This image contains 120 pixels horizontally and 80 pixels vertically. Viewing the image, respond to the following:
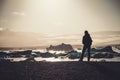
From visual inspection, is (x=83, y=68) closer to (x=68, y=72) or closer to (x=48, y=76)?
(x=68, y=72)

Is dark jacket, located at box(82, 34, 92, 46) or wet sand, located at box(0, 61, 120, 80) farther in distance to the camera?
dark jacket, located at box(82, 34, 92, 46)

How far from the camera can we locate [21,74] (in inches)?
632

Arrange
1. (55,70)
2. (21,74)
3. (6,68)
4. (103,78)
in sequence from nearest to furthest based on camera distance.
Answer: (103,78), (21,74), (55,70), (6,68)

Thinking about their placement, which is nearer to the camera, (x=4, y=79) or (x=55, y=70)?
(x=4, y=79)

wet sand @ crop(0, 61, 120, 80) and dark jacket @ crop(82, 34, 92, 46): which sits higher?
dark jacket @ crop(82, 34, 92, 46)

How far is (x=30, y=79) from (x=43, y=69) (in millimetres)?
3220

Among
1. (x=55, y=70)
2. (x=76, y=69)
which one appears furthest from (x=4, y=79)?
(x=76, y=69)

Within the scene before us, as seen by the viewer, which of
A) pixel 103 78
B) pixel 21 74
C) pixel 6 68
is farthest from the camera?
pixel 6 68

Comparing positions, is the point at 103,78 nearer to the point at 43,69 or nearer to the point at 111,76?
the point at 111,76

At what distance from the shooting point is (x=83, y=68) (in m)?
17.5

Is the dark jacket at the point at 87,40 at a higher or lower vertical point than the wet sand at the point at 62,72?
higher

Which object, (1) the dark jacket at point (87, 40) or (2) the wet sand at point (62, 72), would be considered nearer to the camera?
(2) the wet sand at point (62, 72)

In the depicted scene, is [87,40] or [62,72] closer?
[62,72]

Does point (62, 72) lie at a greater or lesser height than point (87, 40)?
lesser
